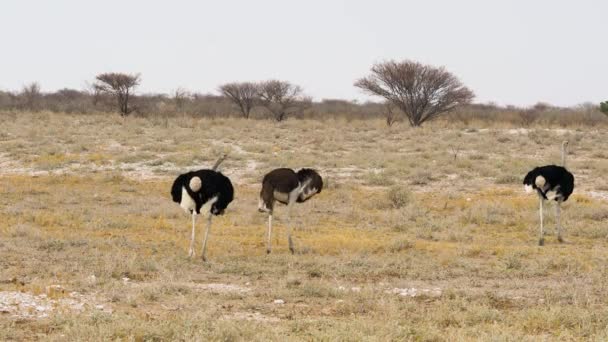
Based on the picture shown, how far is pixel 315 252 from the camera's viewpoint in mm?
11430

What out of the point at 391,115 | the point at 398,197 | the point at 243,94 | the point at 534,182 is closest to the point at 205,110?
the point at 243,94

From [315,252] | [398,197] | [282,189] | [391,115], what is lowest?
[315,252]

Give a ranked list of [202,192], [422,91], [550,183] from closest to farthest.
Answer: [202,192], [550,183], [422,91]

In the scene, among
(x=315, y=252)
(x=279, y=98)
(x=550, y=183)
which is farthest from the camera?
(x=279, y=98)

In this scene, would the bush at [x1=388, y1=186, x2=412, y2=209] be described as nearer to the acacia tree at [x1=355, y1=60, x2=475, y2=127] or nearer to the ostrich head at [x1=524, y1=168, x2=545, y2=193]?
the ostrich head at [x1=524, y1=168, x2=545, y2=193]

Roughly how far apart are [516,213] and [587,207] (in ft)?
5.48

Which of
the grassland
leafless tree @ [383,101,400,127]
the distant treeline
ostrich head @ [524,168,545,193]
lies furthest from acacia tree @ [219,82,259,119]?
ostrich head @ [524,168,545,193]

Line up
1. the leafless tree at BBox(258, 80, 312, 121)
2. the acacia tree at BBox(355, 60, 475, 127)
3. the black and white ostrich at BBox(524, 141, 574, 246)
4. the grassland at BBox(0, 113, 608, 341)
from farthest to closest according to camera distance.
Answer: the leafless tree at BBox(258, 80, 312, 121)
the acacia tree at BBox(355, 60, 475, 127)
the black and white ostrich at BBox(524, 141, 574, 246)
the grassland at BBox(0, 113, 608, 341)

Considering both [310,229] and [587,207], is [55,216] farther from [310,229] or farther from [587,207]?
[587,207]

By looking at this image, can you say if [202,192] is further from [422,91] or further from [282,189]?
[422,91]

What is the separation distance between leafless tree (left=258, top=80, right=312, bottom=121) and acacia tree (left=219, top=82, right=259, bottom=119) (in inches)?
45.0

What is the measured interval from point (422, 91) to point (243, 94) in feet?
58.1

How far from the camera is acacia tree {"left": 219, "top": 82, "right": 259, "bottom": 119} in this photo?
181 ft

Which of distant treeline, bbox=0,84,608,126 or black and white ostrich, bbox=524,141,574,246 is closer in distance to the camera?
black and white ostrich, bbox=524,141,574,246
